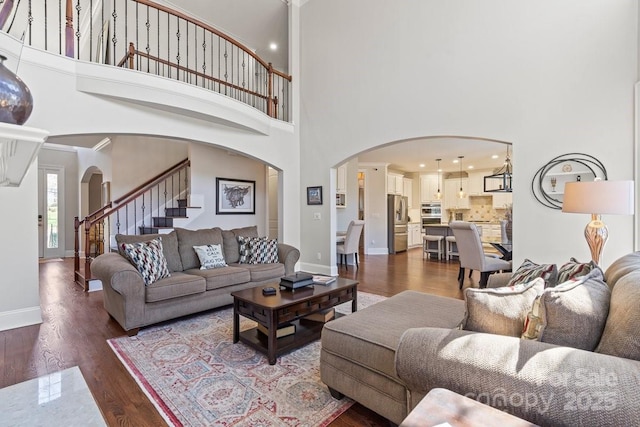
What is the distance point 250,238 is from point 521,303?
3.55 metres

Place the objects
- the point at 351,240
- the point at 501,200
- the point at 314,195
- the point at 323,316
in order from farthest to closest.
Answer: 1. the point at 501,200
2. the point at 351,240
3. the point at 314,195
4. the point at 323,316

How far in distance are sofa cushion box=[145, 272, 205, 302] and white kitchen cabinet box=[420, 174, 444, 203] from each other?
918 cm

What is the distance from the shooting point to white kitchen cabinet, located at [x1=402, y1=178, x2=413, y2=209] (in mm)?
10348

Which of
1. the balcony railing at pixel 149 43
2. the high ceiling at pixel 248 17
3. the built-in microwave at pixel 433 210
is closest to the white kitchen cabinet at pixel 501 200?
the built-in microwave at pixel 433 210

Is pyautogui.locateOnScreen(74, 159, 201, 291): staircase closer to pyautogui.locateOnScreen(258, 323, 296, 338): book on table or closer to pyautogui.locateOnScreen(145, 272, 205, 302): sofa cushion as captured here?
pyautogui.locateOnScreen(145, 272, 205, 302): sofa cushion

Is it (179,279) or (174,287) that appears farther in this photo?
(179,279)

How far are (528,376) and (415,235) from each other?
9905 mm

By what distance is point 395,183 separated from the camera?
9789 millimetres

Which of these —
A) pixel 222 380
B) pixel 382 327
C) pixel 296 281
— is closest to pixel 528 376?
pixel 382 327

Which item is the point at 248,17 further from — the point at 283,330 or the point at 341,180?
the point at 283,330

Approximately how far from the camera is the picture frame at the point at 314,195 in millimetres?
5918

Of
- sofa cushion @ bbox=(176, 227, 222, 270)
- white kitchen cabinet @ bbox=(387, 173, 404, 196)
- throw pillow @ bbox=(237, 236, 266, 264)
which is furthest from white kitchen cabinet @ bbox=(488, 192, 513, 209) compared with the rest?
sofa cushion @ bbox=(176, 227, 222, 270)

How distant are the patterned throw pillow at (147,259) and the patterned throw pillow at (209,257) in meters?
0.49

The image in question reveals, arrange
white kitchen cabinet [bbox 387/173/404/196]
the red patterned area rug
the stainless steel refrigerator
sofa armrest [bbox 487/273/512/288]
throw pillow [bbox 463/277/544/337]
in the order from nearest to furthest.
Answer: throw pillow [bbox 463/277/544/337] < the red patterned area rug < sofa armrest [bbox 487/273/512/288] < the stainless steel refrigerator < white kitchen cabinet [bbox 387/173/404/196]
